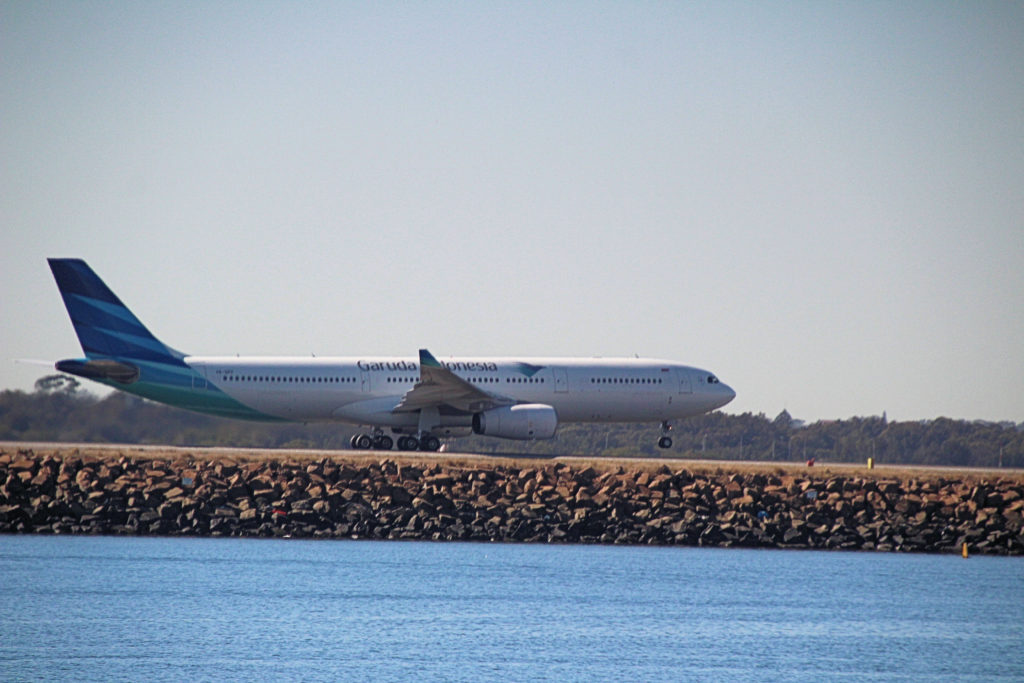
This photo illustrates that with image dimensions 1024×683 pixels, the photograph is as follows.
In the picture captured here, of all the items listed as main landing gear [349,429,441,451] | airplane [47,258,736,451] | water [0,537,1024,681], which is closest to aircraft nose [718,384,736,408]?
airplane [47,258,736,451]

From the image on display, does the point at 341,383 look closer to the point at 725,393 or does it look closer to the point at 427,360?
the point at 427,360

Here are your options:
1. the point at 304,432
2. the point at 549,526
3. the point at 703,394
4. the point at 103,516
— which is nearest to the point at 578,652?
the point at 549,526

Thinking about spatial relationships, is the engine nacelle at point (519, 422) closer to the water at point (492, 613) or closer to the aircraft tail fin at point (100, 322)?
the water at point (492, 613)

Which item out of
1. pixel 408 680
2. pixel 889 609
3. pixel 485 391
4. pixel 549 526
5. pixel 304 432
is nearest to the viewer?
pixel 408 680

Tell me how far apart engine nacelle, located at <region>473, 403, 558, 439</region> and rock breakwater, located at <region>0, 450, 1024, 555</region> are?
4.32 metres

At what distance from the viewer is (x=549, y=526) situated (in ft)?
150

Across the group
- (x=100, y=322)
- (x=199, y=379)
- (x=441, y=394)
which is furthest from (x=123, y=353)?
(x=441, y=394)

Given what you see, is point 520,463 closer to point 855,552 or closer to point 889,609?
point 855,552

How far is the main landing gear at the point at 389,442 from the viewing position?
182ft

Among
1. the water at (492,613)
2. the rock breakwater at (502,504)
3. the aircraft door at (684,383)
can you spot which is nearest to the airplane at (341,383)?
the aircraft door at (684,383)

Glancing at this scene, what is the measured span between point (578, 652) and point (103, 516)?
1919 centimetres

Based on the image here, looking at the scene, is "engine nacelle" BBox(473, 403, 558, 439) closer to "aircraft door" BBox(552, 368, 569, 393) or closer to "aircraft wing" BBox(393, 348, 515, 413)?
"aircraft wing" BBox(393, 348, 515, 413)

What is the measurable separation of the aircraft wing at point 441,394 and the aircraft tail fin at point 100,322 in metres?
8.57

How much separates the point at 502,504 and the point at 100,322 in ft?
58.0
